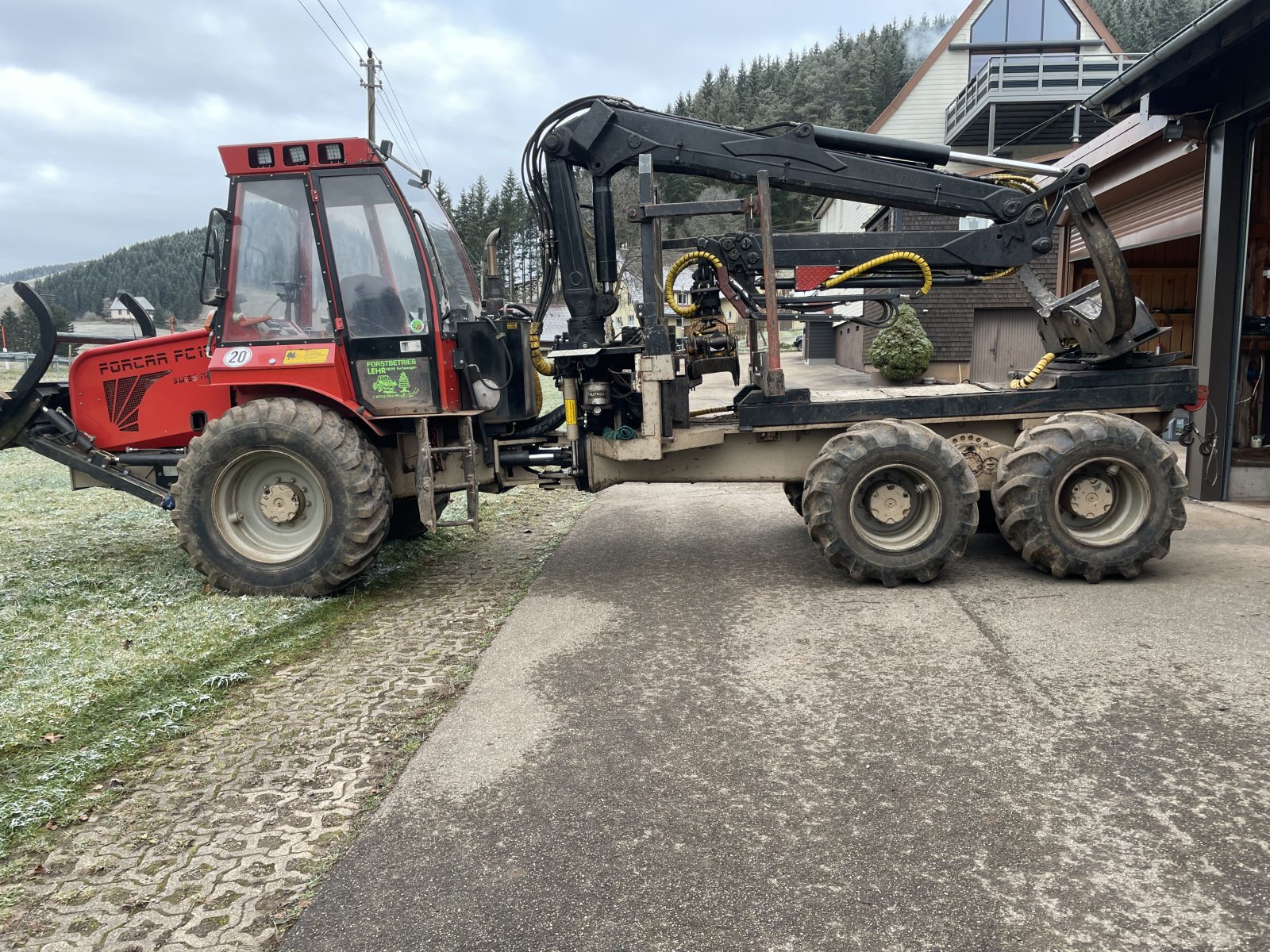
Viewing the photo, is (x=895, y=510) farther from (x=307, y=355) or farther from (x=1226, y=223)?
(x=1226, y=223)

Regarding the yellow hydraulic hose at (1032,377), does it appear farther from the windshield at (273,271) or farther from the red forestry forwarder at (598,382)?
the windshield at (273,271)

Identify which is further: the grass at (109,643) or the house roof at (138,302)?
the house roof at (138,302)

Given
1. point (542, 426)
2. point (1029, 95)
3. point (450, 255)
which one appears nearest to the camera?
point (450, 255)

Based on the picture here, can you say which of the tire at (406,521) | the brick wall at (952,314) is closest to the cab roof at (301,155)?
the tire at (406,521)

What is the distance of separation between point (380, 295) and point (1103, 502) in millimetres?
4936

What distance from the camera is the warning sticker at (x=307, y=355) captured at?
607cm

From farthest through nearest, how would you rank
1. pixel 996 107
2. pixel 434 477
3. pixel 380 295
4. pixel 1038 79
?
1. pixel 996 107
2. pixel 1038 79
3. pixel 434 477
4. pixel 380 295

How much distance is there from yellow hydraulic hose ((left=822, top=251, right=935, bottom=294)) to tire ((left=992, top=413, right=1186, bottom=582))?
1381mm

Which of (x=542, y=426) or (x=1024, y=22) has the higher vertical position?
(x=1024, y=22)

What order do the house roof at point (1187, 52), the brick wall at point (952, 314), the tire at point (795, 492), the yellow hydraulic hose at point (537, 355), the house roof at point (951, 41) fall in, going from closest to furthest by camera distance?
the yellow hydraulic hose at point (537, 355) < the house roof at point (1187, 52) < the tire at point (795, 492) < the brick wall at point (952, 314) < the house roof at point (951, 41)

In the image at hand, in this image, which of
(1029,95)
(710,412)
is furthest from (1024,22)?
(710,412)

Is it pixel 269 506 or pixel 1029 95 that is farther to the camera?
pixel 1029 95

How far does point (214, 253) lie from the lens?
6172 mm

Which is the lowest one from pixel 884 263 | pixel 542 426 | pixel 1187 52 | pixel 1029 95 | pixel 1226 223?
pixel 542 426
